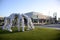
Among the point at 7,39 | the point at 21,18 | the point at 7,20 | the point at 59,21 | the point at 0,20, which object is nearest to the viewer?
the point at 7,39

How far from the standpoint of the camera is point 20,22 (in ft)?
17.5

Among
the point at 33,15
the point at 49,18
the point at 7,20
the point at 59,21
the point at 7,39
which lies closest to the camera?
the point at 7,39

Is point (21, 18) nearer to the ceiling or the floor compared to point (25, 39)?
nearer to the ceiling

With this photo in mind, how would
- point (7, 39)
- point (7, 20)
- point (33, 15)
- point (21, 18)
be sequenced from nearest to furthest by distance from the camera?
point (7, 39) < point (21, 18) < point (7, 20) < point (33, 15)

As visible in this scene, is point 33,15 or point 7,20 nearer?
point 7,20

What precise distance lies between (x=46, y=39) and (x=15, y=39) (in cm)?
83

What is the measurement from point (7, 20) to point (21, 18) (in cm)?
93

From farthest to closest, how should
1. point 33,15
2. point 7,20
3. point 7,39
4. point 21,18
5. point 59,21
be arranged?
point 33,15 < point 59,21 < point 7,20 < point 21,18 < point 7,39

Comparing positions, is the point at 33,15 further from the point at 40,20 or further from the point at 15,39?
the point at 15,39

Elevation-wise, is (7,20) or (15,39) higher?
(7,20)

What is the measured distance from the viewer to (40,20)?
1495 cm

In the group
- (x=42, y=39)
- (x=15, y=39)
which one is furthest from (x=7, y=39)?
(x=42, y=39)

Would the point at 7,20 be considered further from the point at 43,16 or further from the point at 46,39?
the point at 43,16

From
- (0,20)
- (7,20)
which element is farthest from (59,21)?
(7,20)
